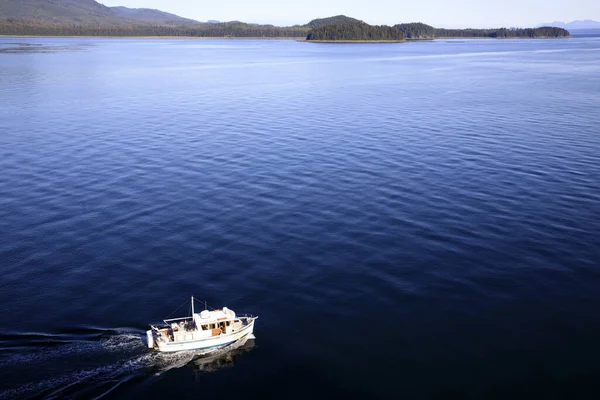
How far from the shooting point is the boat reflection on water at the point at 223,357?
39.5 meters

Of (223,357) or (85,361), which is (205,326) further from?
(85,361)

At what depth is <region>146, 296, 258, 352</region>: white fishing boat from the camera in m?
40.6

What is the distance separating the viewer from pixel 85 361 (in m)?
38.1

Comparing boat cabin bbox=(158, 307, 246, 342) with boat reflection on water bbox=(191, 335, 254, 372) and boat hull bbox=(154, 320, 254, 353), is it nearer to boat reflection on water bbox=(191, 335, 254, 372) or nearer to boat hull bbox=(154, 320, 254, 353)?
boat hull bbox=(154, 320, 254, 353)

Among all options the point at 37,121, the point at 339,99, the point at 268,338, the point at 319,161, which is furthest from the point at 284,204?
the point at 339,99

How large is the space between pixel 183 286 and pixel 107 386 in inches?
547

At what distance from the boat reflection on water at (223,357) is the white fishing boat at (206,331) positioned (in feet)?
1.52

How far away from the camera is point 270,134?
10650 centimetres

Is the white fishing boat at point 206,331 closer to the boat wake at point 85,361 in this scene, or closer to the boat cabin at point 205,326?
the boat cabin at point 205,326

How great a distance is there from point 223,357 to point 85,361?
1081 centimetres

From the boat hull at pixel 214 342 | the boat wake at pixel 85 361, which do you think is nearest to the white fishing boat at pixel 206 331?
the boat hull at pixel 214 342

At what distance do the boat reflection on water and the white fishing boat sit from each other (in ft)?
1.52

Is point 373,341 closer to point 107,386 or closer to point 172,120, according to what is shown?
point 107,386

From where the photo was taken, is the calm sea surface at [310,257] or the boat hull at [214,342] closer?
the calm sea surface at [310,257]
